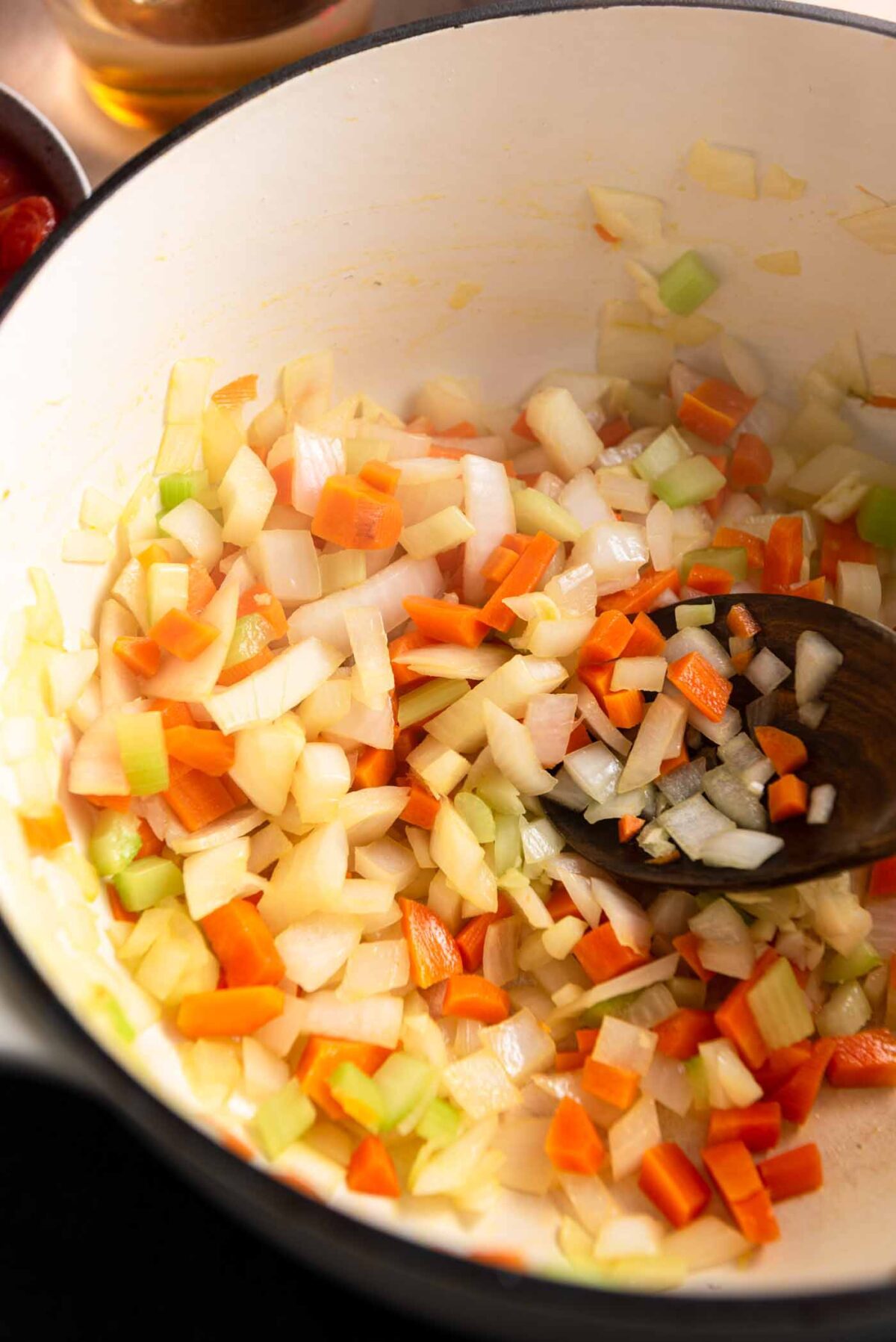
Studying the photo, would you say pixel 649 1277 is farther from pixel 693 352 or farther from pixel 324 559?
pixel 693 352

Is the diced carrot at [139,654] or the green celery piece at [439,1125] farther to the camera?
the diced carrot at [139,654]

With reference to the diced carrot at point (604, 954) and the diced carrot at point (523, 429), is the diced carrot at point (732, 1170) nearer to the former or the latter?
the diced carrot at point (604, 954)

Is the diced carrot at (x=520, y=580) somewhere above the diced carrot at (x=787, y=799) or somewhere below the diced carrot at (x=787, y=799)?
above

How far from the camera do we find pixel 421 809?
1.24 m

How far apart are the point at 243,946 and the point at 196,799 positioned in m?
0.17

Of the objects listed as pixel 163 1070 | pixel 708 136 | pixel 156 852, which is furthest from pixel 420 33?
pixel 163 1070

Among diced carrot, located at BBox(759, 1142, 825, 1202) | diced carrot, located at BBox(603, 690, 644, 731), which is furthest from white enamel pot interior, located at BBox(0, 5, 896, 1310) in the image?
diced carrot, located at BBox(603, 690, 644, 731)

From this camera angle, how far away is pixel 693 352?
5.03 ft

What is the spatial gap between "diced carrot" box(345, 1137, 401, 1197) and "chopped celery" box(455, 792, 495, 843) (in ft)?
1.10

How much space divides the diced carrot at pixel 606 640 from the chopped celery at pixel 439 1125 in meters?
0.51

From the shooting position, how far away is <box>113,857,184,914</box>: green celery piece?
3.72 feet

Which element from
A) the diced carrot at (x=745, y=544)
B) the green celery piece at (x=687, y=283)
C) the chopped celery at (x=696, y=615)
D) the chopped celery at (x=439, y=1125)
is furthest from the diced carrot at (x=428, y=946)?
the green celery piece at (x=687, y=283)

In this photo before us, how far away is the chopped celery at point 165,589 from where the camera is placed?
1.24m

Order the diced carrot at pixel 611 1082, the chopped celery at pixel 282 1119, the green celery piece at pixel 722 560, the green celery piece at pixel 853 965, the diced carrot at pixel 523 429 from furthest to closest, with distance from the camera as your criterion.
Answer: the diced carrot at pixel 523 429 < the green celery piece at pixel 722 560 < the green celery piece at pixel 853 965 < the diced carrot at pixel 611 1082 < the chopped celery at pixel 282 1119
